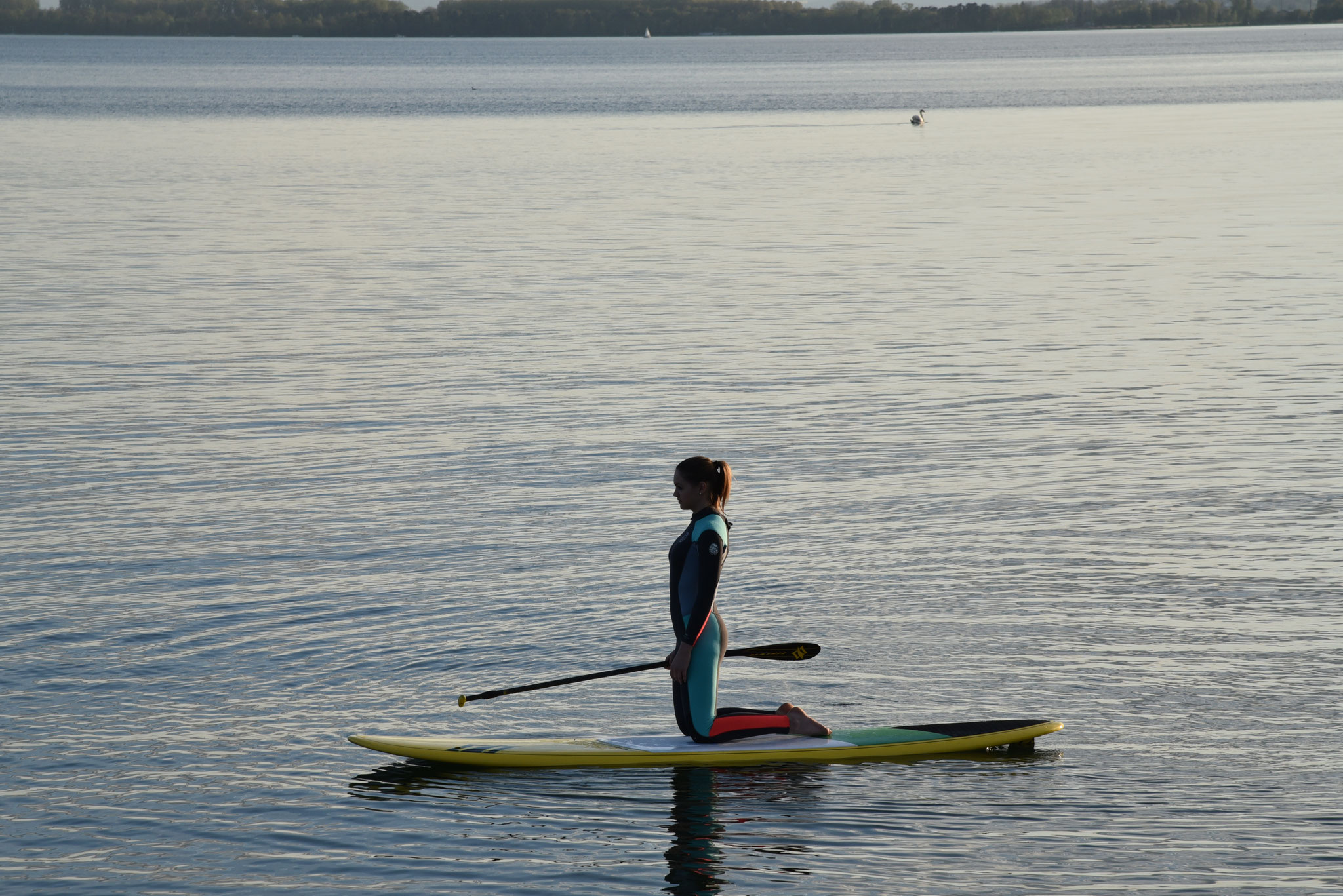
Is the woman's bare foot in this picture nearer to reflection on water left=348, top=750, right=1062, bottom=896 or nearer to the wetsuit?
the wetsuit

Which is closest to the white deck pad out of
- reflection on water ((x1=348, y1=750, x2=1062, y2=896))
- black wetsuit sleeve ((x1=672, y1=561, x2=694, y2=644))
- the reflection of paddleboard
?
the reflection of paddleboard

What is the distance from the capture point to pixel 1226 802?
8.37 m

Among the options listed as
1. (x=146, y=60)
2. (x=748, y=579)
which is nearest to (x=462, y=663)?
(x=748, y=579)

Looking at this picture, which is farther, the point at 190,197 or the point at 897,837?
the point at 190,197

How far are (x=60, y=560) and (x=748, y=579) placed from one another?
19.7 ft

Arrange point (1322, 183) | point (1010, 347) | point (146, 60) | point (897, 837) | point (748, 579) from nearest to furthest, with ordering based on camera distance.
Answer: point (897, 837) → point (748, 579) → point (1010, 347) → point (1322, 183) → point (146, 60)

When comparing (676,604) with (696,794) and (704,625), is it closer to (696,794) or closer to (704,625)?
(704,625)

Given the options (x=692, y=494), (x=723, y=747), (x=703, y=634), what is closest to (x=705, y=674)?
(x=703, y=634)

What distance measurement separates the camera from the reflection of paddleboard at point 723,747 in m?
8.93

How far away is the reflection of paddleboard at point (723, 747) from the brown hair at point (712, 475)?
155cm

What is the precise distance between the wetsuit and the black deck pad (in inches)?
35.1

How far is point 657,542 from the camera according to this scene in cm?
1362

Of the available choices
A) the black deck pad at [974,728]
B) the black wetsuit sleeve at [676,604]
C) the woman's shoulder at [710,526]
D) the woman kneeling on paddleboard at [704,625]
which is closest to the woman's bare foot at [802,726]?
the woman kneeling on paddleboard at [704,625]

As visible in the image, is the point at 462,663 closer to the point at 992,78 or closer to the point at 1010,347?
the point at 1010,347
